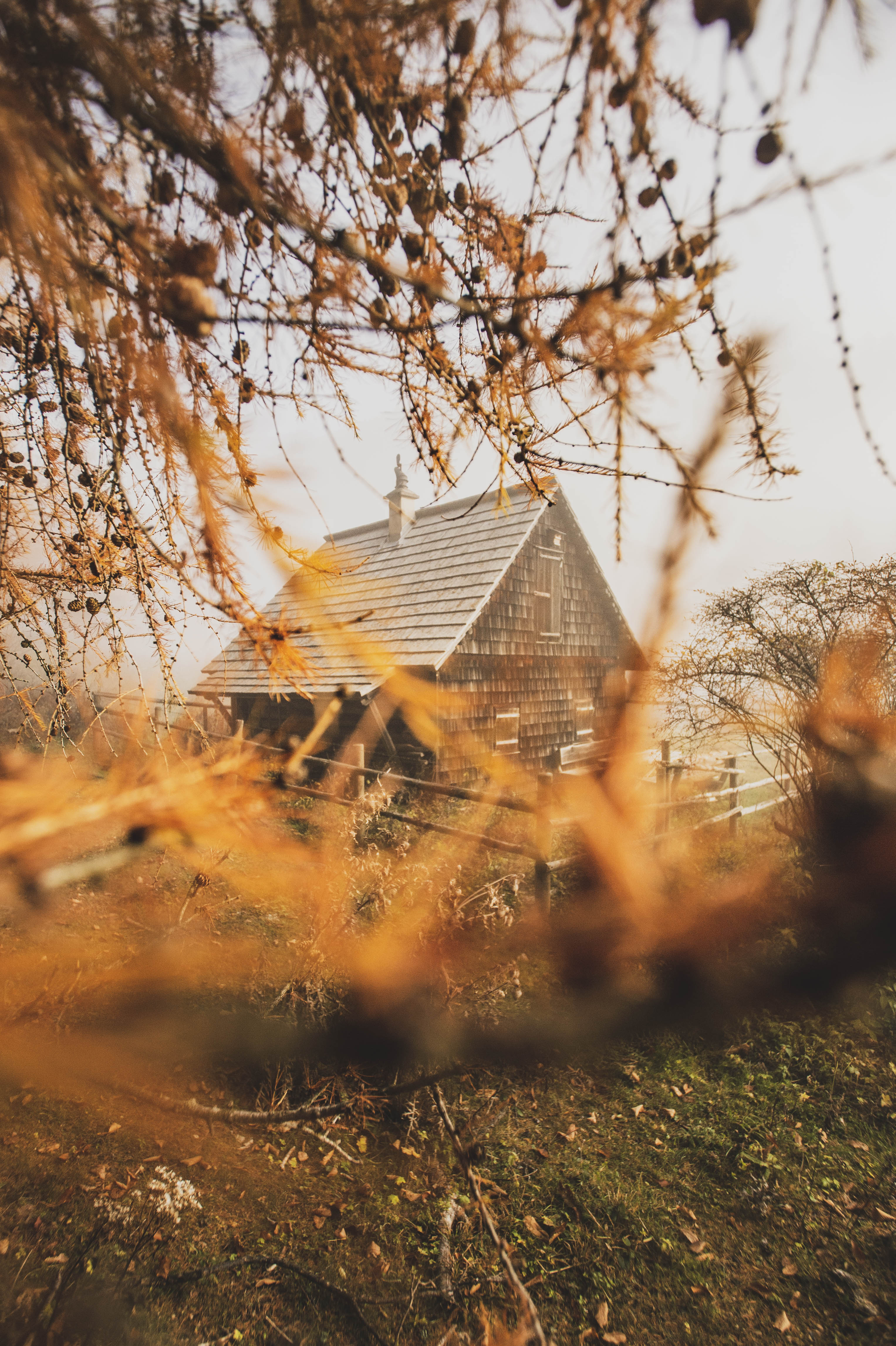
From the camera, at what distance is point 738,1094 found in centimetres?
362

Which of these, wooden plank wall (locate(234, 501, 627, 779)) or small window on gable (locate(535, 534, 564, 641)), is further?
small window on gable (locate(535, 534, 564, 641))

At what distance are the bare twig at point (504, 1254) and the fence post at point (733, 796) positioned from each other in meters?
5.92

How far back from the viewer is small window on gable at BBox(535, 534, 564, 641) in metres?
11.4

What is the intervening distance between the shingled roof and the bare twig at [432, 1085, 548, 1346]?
19.8 feet

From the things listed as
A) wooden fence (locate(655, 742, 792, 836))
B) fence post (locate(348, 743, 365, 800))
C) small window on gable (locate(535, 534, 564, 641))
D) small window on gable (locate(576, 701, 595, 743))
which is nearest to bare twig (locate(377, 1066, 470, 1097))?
wooden fence (locate(655, 742, 792, 836))

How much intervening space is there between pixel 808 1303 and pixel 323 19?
4.83 metres

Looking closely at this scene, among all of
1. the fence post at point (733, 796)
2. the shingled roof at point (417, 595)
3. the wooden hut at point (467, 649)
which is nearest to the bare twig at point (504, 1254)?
the fence post at point (733, 796)

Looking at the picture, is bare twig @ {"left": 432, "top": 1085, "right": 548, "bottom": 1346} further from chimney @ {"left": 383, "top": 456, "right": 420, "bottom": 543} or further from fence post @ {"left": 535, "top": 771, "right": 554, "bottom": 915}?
chimney @ {"left": 383, "top": 456, "right": 420, "bottom": 543}

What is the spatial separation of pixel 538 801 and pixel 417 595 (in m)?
6.20

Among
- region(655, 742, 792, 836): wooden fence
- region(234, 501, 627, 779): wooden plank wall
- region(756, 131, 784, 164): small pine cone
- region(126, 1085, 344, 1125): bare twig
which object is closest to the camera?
region(756, 131, 784, 164): small pine cone

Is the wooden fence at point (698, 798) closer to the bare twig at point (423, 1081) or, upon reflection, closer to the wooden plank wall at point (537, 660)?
the wooden plank wall at point (537, 660)

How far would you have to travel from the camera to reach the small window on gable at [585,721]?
12.3 metres

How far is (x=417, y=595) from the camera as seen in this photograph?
440 inches

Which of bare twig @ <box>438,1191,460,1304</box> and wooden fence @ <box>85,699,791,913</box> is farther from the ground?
wooden fence @ <box>85,699,791,913</box>
